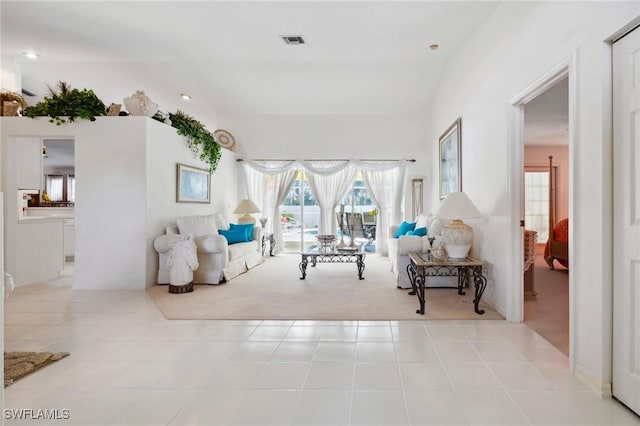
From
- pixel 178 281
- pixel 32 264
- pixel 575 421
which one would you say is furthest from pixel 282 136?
pixel 575 421

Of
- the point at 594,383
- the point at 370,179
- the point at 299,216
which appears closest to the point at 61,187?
the point at 299,216

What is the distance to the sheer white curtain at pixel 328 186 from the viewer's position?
7.38m

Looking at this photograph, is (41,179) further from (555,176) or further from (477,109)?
(555,176)

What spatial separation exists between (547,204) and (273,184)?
685 cm

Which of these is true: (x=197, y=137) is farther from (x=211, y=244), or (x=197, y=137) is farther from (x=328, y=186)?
(x=328, y=186)

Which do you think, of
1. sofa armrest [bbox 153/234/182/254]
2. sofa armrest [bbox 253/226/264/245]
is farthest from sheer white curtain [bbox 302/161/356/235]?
sofa armrest [bbox 153/234/182/254]

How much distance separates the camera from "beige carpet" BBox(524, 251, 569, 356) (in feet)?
9.05

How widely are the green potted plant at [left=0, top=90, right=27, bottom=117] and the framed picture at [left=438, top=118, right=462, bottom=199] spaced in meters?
6.31

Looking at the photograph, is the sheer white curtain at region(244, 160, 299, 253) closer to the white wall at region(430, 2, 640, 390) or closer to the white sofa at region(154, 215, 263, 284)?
the white sofa at region(154, 215, 263, 284)

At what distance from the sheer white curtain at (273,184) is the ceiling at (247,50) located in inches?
50.0

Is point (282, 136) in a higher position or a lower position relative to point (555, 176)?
higher

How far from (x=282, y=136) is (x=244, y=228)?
2542 mm

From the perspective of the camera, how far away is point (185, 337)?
2756mm

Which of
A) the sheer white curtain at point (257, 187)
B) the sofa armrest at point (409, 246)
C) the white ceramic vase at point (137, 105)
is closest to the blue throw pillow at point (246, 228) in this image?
the sheer white curtain at point (257, 187)
